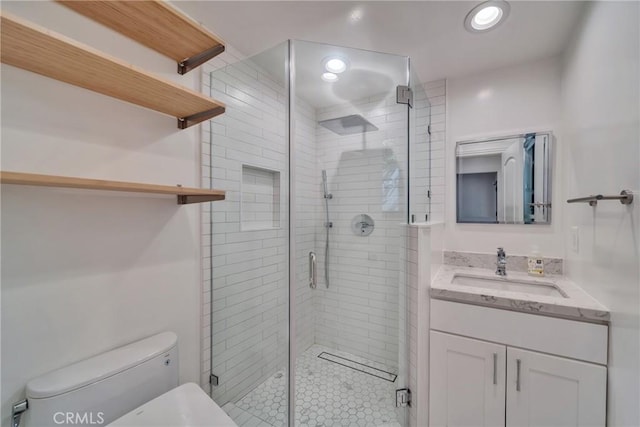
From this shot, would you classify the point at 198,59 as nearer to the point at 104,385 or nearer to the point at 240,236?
the point at 240,236

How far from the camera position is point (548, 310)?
1.21m

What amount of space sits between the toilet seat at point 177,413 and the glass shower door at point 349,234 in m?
0.54

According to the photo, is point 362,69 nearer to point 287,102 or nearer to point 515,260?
point 287,102

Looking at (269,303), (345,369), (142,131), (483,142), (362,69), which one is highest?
(362,69)

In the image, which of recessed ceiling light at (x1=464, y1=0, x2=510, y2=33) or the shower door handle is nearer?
recessed ceiling light at (x1=464, y1=0, x2=510, y2=33)

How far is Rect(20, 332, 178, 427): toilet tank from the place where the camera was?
0.86 meters

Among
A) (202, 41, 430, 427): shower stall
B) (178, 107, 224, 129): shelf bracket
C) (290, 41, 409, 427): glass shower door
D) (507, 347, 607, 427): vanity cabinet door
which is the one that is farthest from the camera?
(290, 41, 409, 427): glass shower door

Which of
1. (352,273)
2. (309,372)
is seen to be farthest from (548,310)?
(309,372)

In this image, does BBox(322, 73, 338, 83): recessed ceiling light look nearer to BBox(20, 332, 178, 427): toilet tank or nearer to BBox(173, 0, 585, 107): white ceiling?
BBox(173, 0, 585, 107): white ceiling

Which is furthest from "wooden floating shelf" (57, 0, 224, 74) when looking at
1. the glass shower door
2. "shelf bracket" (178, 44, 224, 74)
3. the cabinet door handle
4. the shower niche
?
the cabinet door handle

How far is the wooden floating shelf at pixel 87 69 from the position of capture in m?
0.72

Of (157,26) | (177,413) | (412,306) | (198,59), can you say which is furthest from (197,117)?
(412,306)

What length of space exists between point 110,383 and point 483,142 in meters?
2.54

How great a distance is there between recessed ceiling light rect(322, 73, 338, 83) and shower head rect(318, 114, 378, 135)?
0.27 metres
